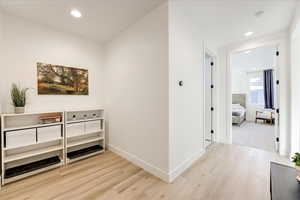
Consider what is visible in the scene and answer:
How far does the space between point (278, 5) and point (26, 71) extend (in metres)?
4.38

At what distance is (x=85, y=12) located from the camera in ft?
7.00

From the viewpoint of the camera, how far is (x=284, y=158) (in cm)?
258

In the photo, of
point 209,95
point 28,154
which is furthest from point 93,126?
point 209,95

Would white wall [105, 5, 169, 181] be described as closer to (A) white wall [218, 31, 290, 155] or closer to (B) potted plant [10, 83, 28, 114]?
(B) potted plant [10, 83, 28, 114]

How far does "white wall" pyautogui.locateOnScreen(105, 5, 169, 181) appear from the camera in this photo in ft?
6.43

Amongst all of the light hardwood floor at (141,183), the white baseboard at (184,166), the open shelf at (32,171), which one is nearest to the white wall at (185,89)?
the white baseboard at (184,166)

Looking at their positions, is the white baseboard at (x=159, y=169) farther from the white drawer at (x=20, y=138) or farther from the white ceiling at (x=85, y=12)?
the white ceiling at (x=85, y=12)

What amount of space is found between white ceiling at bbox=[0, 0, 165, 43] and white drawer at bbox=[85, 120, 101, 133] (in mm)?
1997

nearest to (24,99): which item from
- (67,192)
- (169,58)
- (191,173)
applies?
(67,192)

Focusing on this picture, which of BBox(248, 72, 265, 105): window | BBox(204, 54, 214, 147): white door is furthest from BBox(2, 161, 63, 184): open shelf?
BBox(248, 72, 265, 105): window

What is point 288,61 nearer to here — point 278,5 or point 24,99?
point 278,5

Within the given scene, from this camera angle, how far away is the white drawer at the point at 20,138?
193 cm

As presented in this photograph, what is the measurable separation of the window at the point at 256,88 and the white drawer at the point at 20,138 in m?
8.74

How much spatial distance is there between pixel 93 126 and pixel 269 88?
7.79 metres
